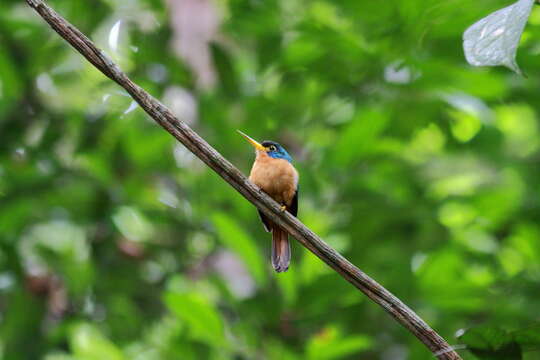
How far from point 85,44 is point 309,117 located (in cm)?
268

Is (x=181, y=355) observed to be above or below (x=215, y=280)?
below

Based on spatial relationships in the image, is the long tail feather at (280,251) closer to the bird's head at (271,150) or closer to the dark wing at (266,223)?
the dark wing at (266,223)

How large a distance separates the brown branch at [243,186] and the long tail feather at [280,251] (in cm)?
129

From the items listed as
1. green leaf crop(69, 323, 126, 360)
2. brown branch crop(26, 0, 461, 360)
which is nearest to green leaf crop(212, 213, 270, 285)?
green leaf crop(69, 323, 126, 360)

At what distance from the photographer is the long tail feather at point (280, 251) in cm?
302

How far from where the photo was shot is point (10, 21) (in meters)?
3.90

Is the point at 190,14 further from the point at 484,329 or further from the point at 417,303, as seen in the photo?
the point at 484,329

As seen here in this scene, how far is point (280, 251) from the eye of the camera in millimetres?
3186

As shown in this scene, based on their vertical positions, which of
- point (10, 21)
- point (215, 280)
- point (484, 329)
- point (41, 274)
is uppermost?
point (10, 21)

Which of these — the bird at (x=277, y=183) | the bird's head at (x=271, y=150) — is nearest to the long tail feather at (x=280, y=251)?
the bird at (x=277, y=183)

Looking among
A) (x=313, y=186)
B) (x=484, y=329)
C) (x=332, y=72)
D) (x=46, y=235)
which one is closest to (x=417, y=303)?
(x=313, y=186)

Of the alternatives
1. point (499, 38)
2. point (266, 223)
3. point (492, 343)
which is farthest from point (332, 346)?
point (499, 38)

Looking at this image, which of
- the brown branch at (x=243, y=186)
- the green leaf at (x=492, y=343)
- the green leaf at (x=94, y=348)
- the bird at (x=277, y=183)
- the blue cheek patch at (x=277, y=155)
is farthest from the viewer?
the green leaf at (x=94, y=348)

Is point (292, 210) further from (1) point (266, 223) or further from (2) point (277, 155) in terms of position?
(2) point (277, 155)
